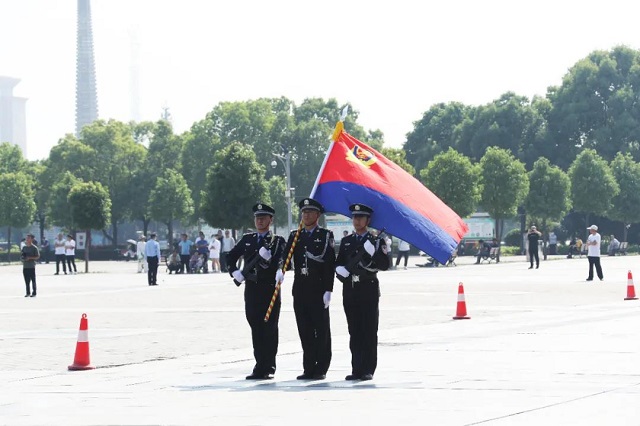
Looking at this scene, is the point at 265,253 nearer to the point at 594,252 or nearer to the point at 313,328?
the point at 313,328

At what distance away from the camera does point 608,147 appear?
9906 centimetres

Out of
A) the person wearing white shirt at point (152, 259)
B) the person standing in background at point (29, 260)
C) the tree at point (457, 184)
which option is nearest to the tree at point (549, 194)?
the tree at point (457, 184)

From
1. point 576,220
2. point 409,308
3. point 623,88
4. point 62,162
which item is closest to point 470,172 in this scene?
point 576,220

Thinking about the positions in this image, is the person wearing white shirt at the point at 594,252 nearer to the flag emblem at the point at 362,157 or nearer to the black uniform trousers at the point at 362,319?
the flag emblem at the point at 362,157

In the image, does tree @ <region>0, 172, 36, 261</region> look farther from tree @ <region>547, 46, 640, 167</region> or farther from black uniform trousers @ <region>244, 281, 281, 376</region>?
black uniform trousers @ <region>244, 281, 281, 376</region>

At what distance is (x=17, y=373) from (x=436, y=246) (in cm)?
503

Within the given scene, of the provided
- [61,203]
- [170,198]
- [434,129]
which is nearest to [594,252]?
[170,198]

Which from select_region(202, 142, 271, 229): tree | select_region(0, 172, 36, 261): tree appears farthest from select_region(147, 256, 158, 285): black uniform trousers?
select_region(0, 172, 36, 261): tree

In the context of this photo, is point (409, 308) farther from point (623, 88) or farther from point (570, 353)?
point (623, 88)

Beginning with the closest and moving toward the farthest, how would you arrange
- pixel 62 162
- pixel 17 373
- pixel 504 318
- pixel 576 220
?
pixel 17 373
pixel 504 318
pixel 576 220
pixel 62 162

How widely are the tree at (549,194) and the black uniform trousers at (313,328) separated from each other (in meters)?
66.7

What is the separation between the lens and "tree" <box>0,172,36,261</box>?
95300mm

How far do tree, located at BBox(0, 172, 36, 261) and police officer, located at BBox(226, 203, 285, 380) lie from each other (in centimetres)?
8382

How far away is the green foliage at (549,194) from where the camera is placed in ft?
260
